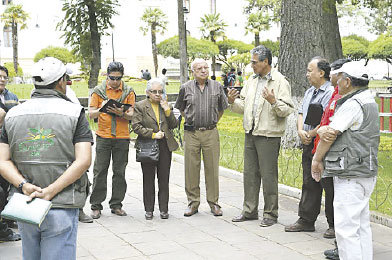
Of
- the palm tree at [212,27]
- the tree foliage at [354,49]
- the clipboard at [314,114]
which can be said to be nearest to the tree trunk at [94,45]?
the clipboard at [314,114]

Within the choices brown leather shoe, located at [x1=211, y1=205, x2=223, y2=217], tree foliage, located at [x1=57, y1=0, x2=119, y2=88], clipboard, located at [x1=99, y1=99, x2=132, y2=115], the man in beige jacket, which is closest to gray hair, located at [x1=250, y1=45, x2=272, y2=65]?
the man in beige jacket

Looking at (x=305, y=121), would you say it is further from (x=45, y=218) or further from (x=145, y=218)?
(x=45, y=218)

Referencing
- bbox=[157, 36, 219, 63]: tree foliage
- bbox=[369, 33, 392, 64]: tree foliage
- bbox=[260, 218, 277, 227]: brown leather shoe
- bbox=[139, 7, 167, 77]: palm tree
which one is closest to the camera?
bbox=[260, 218, 277, 227]: brown leather shoe

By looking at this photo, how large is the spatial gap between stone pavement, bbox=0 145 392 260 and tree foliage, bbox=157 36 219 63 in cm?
4415

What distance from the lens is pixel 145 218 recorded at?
7.56 m

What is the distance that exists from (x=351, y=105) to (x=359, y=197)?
0.77 metres

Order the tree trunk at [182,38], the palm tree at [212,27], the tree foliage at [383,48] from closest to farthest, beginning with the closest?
1. the tree trunk at [182,38]
2. the tree foliage at [383,48]
3. the palm tree at [212,27]

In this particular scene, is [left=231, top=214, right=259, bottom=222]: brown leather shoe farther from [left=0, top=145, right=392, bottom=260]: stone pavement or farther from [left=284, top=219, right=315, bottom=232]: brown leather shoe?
[left=284, top=219, right=315, bottom=232]: brown leather shoe

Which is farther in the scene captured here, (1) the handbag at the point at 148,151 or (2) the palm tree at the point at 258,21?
(2) the palm tree at the point at 258,21

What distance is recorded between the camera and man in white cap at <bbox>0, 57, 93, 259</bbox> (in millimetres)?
3713

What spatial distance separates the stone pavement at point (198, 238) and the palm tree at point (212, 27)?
182ft

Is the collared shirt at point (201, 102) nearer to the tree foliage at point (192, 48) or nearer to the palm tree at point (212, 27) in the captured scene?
the tree foliage at point (192, 48)

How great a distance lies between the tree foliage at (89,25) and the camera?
20828 millimetres

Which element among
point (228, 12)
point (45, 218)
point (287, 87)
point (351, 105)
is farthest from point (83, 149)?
point (228, 12)
